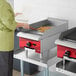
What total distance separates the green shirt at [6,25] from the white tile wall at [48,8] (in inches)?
19.5

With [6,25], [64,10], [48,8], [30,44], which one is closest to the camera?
[30,44]

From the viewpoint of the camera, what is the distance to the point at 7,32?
2164 mm

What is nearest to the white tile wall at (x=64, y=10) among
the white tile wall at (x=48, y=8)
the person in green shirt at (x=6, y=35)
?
the white tile wall at (x=48, y=8)

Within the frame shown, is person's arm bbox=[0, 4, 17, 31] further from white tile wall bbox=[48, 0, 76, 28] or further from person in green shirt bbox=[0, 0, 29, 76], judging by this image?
white tile wall bbox=[48, 0, 76, 28]

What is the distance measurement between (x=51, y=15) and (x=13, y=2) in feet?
2.53

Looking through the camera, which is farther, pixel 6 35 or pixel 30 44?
pixel 6 35

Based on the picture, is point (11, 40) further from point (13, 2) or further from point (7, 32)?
point (13, 2)

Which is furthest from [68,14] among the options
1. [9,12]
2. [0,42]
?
[0,42]

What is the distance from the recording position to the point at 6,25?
6.88 ft

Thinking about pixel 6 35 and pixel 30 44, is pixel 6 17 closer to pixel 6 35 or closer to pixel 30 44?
pixel 6 35

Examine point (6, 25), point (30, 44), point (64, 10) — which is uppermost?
point (64, 10)

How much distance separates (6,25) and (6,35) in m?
0.13

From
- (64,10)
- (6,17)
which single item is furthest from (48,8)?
(6,17)

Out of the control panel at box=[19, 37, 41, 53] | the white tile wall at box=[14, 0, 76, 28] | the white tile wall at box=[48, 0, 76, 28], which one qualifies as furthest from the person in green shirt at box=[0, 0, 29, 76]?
the white tile wall at box=[48, 0, 76, 28]
